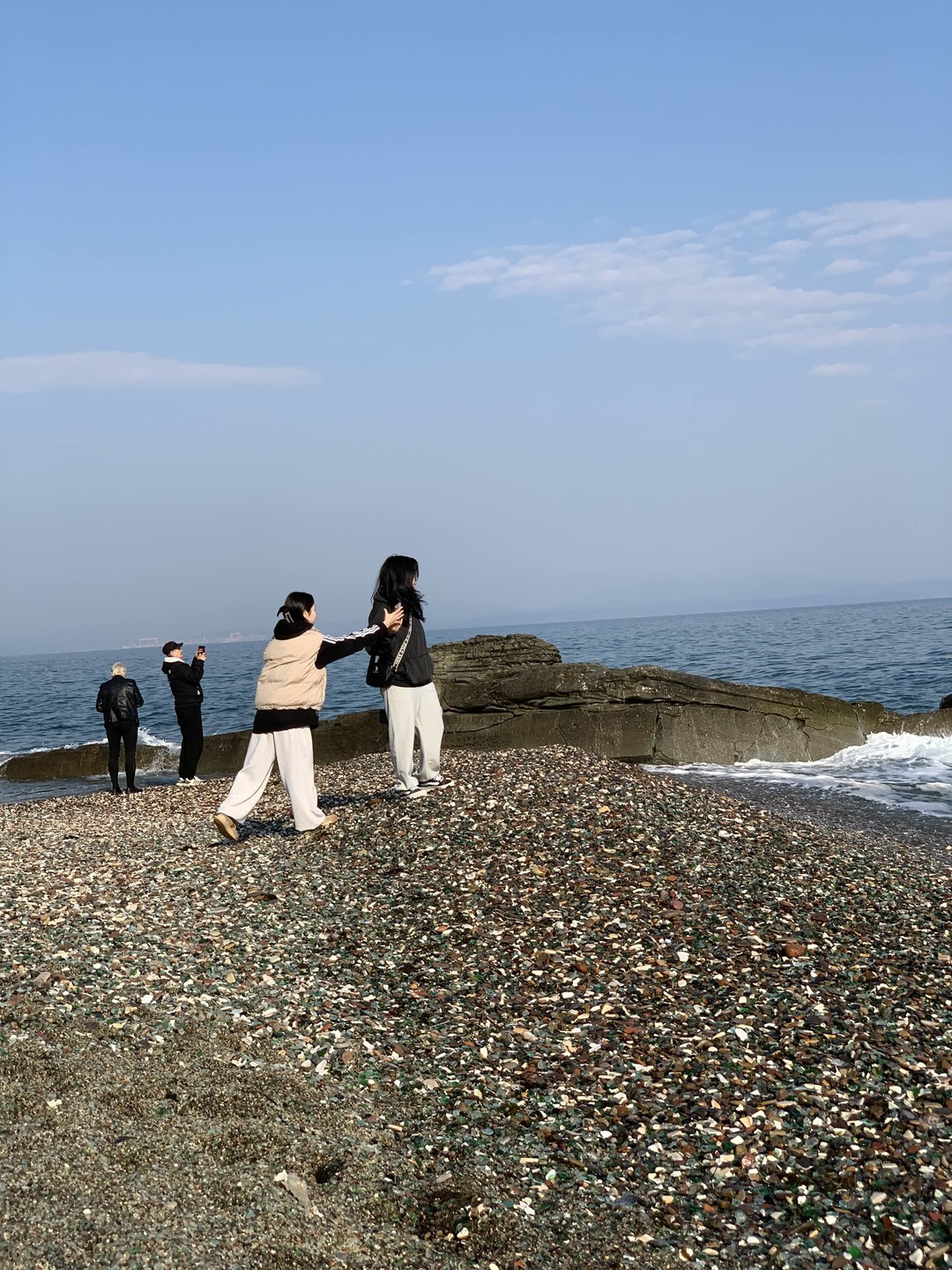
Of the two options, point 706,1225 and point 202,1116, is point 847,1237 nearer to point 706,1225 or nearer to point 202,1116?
point 706,1225

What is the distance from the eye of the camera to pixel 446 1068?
6.00 m

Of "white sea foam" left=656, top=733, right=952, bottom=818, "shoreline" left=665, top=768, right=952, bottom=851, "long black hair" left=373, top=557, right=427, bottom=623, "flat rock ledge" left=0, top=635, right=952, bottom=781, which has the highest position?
"long black hair" left=373, top=557, right=427, bottom=623

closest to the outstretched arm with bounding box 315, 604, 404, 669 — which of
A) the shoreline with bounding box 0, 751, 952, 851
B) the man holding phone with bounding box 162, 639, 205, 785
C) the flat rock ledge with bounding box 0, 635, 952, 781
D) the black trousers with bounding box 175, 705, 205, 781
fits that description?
the shoreline with bounding box 0, 751, 952, 851

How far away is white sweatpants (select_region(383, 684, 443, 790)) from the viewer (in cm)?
1187

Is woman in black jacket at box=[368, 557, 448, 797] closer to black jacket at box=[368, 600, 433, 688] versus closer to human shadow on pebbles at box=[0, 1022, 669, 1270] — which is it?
black jacket at box=[368, 600, 433, 688]

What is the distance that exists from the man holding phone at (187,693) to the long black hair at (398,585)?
23.0ft

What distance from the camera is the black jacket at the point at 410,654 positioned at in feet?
37.9

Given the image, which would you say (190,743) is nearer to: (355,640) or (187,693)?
(187,693)

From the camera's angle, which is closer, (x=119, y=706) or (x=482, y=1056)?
(x=482, y=1056)

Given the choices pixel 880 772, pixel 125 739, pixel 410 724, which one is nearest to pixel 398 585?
pixel 410 724

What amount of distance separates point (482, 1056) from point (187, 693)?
13575mm

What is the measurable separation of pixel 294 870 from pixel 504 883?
222 centimetres

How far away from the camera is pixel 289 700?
1066cm

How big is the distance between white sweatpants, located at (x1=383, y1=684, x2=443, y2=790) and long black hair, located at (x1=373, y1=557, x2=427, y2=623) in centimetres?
96
